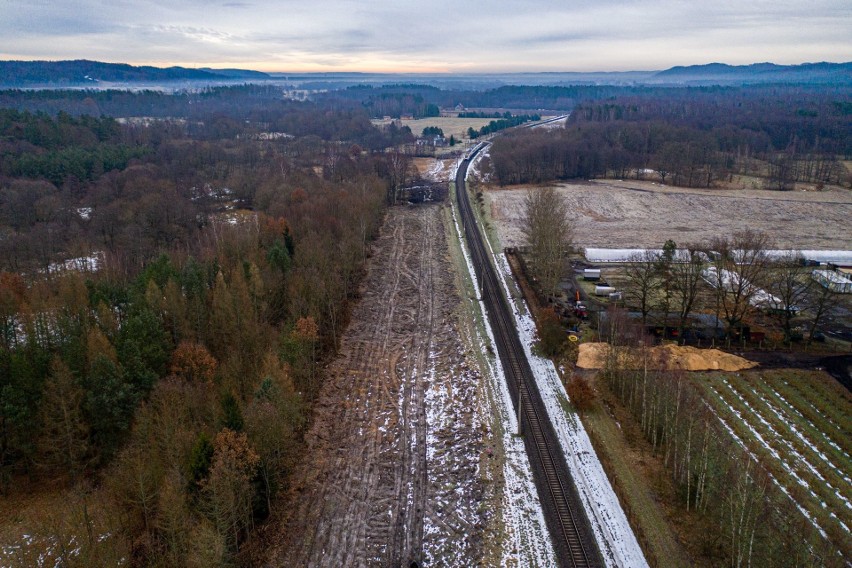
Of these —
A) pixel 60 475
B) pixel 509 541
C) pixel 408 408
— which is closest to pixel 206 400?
pixel 60 475

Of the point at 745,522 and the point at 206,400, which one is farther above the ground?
the point at 206,400

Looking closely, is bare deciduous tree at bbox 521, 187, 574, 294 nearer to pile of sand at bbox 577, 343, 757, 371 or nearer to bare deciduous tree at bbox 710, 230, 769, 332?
pile of sand at bbox 577, 343, 757, 371

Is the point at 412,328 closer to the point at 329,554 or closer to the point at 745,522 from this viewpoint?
the point at 329,554

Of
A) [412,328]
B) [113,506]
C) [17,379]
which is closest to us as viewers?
[113,506]

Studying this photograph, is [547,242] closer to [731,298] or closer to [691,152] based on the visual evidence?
[731,298]

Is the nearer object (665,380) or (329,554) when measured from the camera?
(329,554)

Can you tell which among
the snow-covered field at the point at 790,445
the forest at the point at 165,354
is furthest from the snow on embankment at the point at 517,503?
the snow-covered field at the point at 790,445
